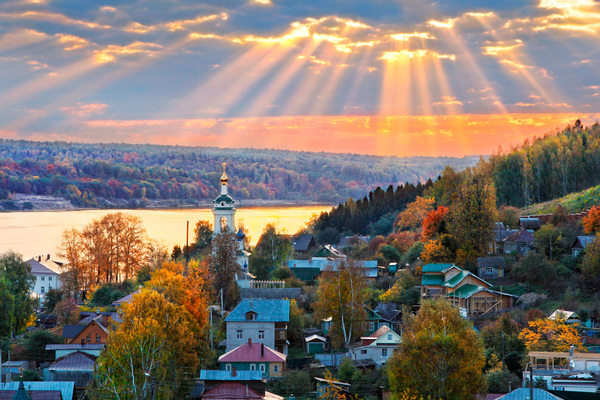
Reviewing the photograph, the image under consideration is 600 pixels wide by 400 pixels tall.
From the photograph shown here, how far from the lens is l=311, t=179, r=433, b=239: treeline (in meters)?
80.5

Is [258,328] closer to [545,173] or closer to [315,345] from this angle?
[315,345]

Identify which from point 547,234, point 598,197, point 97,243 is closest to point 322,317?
point 547,234

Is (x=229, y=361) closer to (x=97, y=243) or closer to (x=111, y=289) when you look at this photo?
(x=111, y=289)

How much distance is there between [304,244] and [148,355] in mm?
44538

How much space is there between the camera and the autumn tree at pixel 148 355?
2606 centimetres

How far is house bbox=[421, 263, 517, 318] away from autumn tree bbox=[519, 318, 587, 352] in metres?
5.05

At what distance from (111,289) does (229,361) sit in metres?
19.7

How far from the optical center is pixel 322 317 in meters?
36.3

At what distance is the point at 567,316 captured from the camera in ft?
102

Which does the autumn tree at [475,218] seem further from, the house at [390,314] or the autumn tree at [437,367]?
the autumn tree at [437,367]

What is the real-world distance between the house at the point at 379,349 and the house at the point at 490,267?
10.6 m

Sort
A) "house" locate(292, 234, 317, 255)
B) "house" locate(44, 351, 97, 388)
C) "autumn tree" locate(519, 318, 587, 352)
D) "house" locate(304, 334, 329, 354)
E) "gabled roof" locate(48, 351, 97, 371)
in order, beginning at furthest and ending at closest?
1. "house" locate(292, 234, 317, 255)
2. "house" locate(304, 334, 329, 354)
3. "gabled roof" locate(48, 351, 97, 371)
4. "house" locate(44, 351, 97, 388)
5. "autumn tree" locate(519, 318, 587, 352)

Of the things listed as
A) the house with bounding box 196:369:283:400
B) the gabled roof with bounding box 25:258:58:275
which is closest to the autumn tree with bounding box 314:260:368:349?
the house with bounding box 196:369:283:400

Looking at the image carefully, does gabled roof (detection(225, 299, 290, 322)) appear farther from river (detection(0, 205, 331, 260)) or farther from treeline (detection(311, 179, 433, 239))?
treeline (detection(311, 179, 433, 239))
